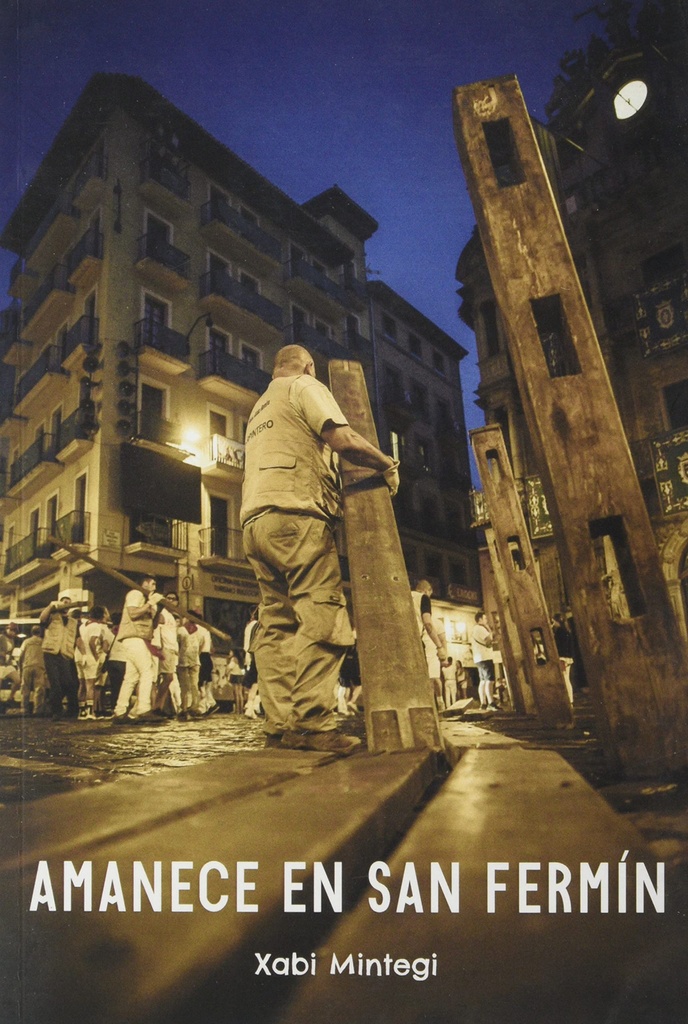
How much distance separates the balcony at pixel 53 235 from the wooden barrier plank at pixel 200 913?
1.65m

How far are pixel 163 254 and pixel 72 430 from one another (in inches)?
28.1

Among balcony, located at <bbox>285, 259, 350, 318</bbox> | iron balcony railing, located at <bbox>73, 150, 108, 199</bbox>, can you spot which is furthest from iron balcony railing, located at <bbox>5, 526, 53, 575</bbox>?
balcony, located at <bbox>285, 259, 350, 318</bbox>

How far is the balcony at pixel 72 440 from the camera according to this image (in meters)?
1.88

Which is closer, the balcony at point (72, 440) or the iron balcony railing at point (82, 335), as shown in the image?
the balcony at point (72, 440)

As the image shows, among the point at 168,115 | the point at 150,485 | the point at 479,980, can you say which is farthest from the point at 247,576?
the point at 168,115

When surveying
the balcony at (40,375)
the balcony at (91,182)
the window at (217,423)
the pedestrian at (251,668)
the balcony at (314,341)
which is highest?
the balcony at (91,182)

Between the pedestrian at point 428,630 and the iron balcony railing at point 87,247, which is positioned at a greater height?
the iron balcony railing at point 87,247

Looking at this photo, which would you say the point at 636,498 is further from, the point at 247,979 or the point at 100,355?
the point at 100,355

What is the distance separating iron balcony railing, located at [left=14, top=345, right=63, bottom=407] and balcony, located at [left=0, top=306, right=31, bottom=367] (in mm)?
39

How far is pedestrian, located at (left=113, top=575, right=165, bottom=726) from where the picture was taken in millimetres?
1816

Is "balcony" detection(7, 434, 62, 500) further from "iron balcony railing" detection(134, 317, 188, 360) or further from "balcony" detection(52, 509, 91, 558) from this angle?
"iron balcony railing" detection(134, 317, 188, 360)

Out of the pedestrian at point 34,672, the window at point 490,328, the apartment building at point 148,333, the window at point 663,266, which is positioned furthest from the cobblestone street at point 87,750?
the window at point 663,266

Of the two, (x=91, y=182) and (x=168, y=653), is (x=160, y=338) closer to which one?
(x=91, y=182)

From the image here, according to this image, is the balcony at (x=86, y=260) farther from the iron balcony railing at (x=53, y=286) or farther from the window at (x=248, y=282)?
the window at (x=248, y=282)
